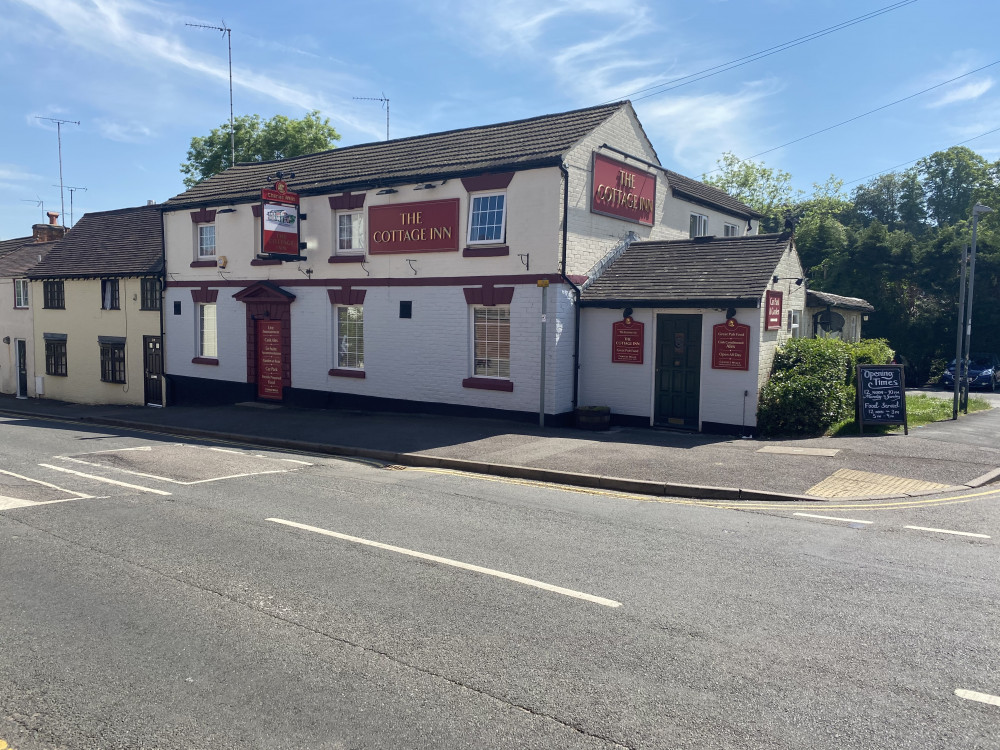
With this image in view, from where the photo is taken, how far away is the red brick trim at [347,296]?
20.3 metres

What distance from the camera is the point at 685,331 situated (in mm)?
16391

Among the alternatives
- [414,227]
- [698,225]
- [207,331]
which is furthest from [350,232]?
[698,225]

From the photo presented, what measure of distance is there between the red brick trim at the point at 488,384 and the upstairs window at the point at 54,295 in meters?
20.5

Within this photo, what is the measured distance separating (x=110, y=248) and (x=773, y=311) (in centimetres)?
2478

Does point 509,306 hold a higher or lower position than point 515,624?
higher

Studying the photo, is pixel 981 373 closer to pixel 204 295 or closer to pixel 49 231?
pixel 204 295

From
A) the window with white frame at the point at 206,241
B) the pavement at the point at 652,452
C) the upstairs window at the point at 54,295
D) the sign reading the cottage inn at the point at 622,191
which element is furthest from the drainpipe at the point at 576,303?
the upstairs window at the point at 54,295

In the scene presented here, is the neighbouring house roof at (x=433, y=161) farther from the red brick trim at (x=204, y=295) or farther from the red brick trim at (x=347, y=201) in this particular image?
the red brick trim at (x=204, y=295)

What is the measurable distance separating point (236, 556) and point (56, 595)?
63.2 inches

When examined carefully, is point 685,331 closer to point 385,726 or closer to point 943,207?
point 385,726

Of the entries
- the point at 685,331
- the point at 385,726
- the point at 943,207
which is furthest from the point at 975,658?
the point at 943,207

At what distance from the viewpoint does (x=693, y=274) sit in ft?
54.7

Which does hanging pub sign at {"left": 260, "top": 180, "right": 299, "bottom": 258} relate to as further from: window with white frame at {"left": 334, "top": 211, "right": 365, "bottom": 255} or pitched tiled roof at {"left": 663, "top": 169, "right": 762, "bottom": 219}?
pitched tiled roof at {"left": 663, "top": 169, "right": 762, "bottom": 219}

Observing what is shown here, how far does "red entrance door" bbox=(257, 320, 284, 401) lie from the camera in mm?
22547
